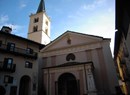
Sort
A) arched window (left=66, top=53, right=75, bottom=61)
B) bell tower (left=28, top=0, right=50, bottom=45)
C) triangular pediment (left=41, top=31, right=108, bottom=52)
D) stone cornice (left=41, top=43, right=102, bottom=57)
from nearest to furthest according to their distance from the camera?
stone cornice (left=41, top=43, right=102, bottom=57)
triangular pediment (left=41, top=31, right=108, bottom=52)
arched window (left=66, top=53, right=75, bottom=61)
bell tower (left=28, top=0, right=50, bottom=45)

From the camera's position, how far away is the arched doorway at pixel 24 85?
2289cm

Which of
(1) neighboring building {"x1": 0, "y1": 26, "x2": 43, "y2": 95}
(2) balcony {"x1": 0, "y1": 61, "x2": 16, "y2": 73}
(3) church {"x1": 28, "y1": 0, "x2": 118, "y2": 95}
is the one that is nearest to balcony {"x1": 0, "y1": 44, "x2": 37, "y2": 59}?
(1) neighboring building {"x1": 0, "y1": 26, "x2": 43, "y2": 95}

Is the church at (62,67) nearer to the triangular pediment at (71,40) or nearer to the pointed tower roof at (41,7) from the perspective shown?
the triangular pediment at (71,40)

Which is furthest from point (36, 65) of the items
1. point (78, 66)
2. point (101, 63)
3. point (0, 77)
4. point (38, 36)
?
point (38, 36)

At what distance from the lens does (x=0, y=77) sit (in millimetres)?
19703

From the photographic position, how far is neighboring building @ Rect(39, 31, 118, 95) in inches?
801

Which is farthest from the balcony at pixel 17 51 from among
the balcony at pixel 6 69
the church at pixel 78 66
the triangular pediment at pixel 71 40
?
the triangular pediment at pixel 71 40

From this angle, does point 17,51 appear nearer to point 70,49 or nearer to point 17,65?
point 17,65

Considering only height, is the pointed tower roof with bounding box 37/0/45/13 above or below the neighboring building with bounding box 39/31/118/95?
above

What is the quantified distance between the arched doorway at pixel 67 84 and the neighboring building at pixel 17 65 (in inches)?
185

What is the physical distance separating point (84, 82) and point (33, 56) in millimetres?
10620

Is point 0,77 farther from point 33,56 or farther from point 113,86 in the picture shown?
point 113,86

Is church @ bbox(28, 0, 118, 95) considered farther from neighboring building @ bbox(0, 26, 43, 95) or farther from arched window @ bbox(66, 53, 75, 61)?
neighboring building @ bbox(0, 26, 43, 95)

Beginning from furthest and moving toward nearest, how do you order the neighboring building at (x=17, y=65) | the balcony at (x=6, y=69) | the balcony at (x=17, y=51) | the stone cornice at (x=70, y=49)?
the stone cornice at (x=70, y=49) → the balcony at (x=17, y=51) → the neighboring building at (x=17, y=65) → the balcony at (x=6, y=69)
